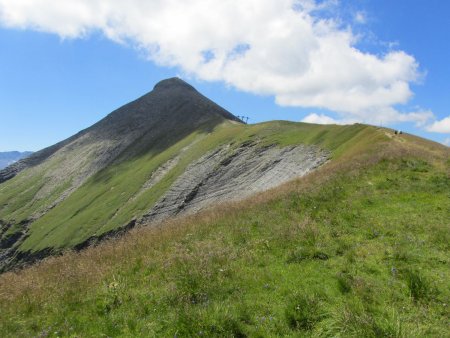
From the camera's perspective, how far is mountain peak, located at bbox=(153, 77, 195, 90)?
159875 mm

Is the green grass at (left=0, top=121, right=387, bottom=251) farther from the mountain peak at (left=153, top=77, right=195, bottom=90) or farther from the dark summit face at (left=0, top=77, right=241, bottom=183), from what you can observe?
the mountain peak at (left=153, top=77, right=195, bottom=90)

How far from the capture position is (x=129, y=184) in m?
87.9

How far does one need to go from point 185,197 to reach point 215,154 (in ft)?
43.8

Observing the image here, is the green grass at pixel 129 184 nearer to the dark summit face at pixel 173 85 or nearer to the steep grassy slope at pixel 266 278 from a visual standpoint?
the steep grassy slope at pixel 266 278

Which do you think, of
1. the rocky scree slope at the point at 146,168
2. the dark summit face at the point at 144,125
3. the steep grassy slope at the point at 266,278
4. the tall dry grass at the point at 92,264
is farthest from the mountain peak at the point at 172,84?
the steep grassy slope at the point at 266,278

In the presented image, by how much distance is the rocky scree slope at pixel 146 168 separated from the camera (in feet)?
183

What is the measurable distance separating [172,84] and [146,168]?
7827 centimetres

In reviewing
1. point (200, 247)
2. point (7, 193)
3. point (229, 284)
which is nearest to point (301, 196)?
point (200, 247)

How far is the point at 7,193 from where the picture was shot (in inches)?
5044

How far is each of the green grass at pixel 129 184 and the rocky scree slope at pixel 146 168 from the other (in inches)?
12.4

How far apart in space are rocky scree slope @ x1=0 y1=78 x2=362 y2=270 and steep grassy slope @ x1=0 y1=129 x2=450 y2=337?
2673 cm

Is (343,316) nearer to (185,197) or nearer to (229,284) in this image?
(229,284)

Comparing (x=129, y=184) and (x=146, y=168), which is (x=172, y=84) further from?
(x=129, y=184)

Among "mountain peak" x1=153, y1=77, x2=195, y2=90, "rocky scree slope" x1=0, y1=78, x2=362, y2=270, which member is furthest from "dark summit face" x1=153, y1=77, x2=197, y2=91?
"rocky scree slope" x1=0, y1=78, x2=362, y2=270
